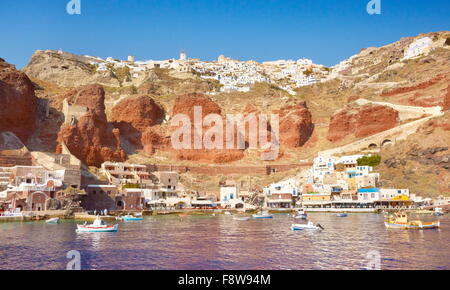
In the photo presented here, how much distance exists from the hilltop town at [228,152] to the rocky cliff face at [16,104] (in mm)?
225

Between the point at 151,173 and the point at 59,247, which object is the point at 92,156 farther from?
the point at 59,247

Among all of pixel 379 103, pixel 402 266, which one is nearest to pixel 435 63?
pixel 379 103

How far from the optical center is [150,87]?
140250 mm

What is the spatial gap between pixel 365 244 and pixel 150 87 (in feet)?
380

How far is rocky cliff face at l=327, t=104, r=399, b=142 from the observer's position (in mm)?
108062

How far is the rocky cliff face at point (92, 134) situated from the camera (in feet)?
291

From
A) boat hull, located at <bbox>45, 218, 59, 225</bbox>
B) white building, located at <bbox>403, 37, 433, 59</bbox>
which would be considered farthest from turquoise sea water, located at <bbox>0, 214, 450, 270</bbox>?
white building, located at <bbox>403, 37, 433, 59</bbox>

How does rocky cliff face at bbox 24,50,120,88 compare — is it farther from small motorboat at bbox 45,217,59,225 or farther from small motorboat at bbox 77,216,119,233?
small motorboat at bbox 77,216,119,233

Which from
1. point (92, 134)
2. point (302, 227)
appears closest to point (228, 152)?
point (92, 134)

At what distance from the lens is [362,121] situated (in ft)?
359

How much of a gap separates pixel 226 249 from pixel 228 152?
76.2m

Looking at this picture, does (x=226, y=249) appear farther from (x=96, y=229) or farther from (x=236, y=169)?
(x=236, y=169)

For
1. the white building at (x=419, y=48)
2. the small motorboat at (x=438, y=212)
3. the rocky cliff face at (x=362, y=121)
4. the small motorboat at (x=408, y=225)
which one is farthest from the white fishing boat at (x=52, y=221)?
the white building at (x=419, y=48)

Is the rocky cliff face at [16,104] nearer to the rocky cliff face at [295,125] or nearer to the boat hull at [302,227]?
the rocky cliff face at [295,125]
